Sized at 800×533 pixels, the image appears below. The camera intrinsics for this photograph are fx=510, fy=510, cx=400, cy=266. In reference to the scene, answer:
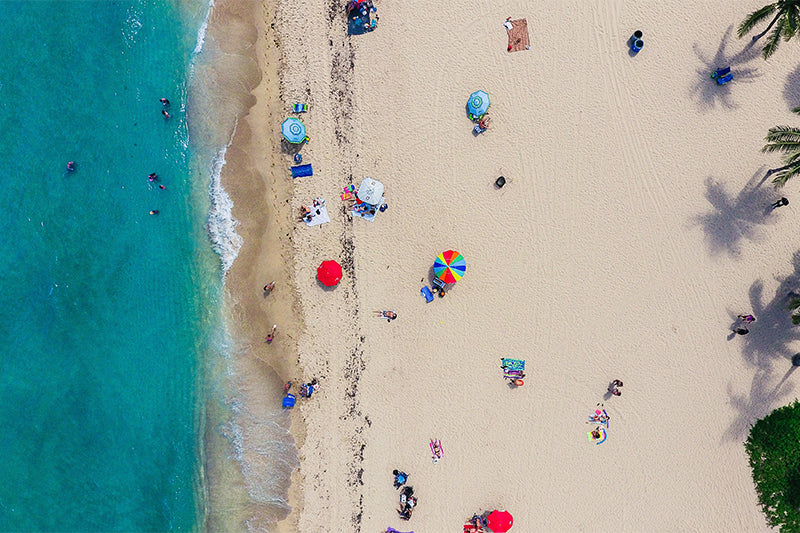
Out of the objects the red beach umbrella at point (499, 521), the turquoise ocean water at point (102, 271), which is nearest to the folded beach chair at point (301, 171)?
the turquoise ocean water at point (102, 271)

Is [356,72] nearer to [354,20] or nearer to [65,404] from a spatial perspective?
[354,20]

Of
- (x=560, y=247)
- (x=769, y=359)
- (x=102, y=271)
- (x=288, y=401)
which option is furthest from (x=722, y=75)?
(x=102, y=271)

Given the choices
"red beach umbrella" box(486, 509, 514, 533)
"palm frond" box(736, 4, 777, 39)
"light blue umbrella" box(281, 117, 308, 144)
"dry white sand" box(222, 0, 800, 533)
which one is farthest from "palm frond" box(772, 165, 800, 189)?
"light blue umbrella" box(281, 117, 308, 144)

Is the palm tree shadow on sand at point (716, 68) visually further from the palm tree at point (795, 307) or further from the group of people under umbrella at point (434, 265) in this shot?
the group of people under umbrella at point (434, 265)

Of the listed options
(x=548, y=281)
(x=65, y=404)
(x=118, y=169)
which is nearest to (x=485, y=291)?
(x=548, y=281)

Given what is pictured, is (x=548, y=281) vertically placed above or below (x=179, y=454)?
above
